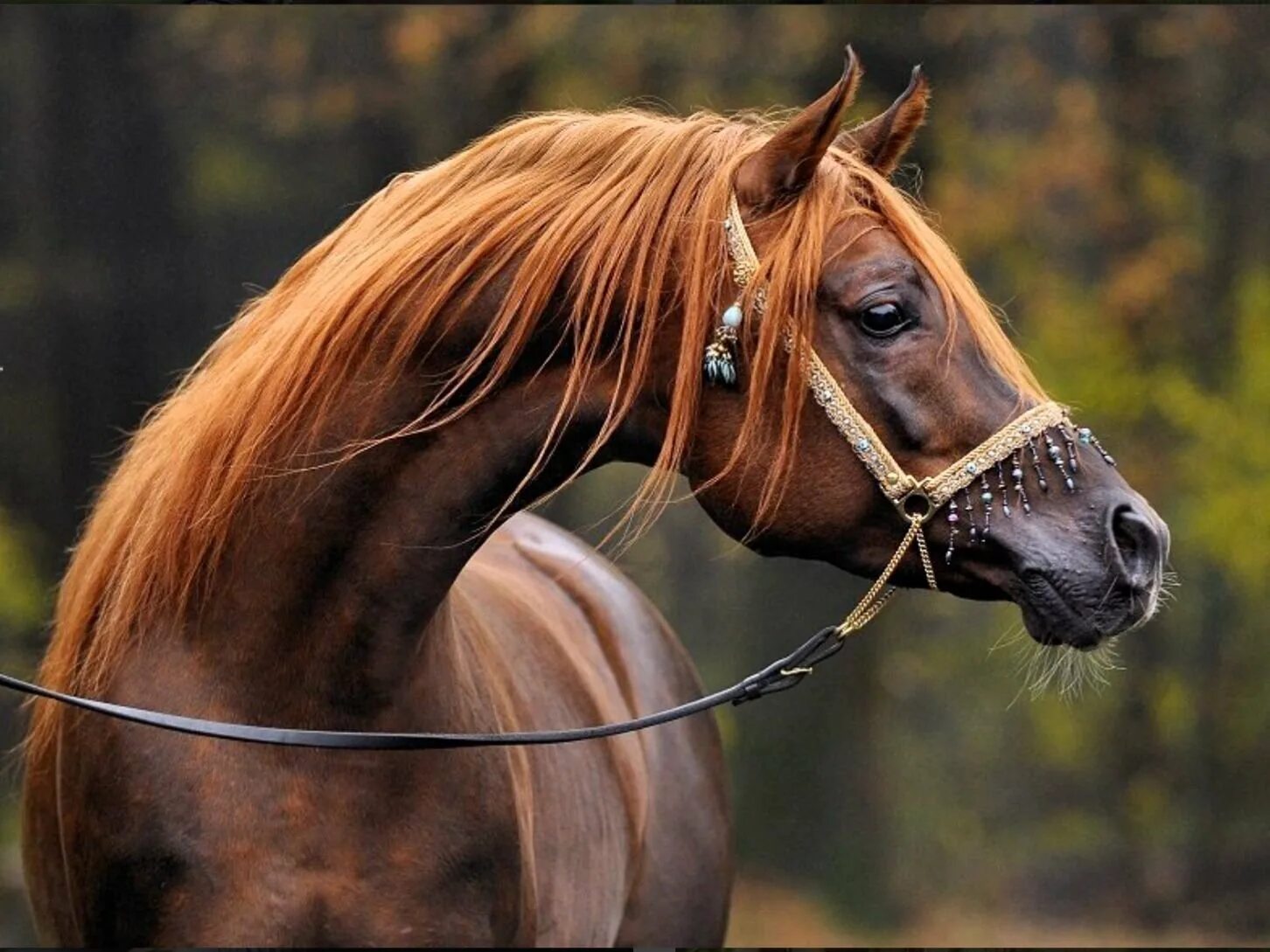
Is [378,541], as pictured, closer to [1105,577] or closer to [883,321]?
[883,321]

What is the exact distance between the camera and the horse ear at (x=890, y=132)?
2.73 m

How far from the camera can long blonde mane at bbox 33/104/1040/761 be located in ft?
8.43

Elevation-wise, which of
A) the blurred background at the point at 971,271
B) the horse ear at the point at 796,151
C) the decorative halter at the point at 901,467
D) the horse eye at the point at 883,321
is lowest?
the blurred background at the point at 971,271

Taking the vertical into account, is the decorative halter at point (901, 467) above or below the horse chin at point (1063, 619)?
above

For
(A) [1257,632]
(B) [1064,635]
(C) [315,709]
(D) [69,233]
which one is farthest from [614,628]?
(A) [1257,632]

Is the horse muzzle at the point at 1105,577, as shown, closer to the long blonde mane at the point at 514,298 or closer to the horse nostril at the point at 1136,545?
the horse nostril at the point at 1136,545

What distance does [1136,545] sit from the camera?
8.16ft

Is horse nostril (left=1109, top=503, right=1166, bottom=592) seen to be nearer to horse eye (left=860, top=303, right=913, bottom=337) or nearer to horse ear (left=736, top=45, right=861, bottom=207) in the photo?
horse eye (left=860, top=303, right=913, bottom=337)

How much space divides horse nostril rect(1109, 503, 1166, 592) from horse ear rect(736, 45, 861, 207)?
0.66 metres

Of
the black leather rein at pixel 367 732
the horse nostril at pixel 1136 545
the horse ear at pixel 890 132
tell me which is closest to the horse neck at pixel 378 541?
the black leather rein at pixel 367 732

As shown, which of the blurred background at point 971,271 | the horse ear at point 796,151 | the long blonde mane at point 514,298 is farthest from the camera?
the blurred background at point 971,271

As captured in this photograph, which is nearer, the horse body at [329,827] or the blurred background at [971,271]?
the horse body at [329,827]

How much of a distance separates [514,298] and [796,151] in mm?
461

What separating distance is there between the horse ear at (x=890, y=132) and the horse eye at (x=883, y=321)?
336mm
